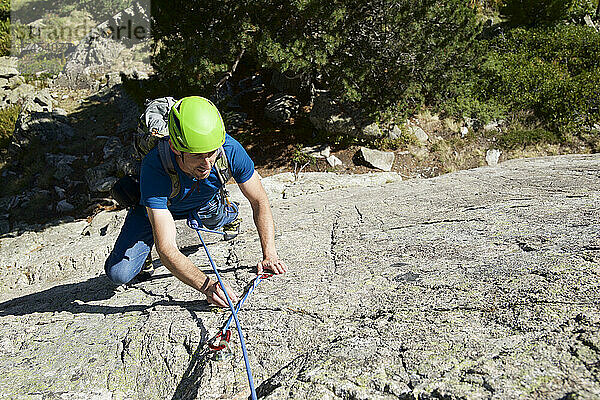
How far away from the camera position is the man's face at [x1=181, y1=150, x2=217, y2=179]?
3.29 metres

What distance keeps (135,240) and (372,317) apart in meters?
2.99

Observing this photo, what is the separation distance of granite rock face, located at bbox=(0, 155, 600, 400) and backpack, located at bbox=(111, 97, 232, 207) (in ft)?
3.35

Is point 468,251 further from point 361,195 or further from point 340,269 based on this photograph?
point 361,195

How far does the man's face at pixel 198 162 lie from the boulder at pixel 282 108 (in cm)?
920

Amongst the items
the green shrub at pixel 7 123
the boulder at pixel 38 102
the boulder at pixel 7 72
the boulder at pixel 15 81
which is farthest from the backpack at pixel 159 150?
the boulder at pixel 7 72

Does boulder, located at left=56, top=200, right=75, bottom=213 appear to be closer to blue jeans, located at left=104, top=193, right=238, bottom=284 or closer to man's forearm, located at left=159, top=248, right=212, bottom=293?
blue jeans, located at left=104, top=193, right=238, bottom=284

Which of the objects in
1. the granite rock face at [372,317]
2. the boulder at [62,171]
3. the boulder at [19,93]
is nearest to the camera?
the granite rock face at [372,317]

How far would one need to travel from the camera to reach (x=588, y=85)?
11828 mm

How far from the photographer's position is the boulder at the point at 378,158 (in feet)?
35.4

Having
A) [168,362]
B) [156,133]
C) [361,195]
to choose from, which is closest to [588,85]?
[361,195]

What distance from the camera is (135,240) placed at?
4.63 m

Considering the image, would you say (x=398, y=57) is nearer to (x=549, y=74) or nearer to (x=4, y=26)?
(x=549, y=74)

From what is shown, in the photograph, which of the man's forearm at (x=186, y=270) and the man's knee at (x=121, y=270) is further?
the man's knee at (x=121, y=270)

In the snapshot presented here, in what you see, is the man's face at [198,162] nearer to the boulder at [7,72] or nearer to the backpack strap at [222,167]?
the backpack strap at [222,167]
